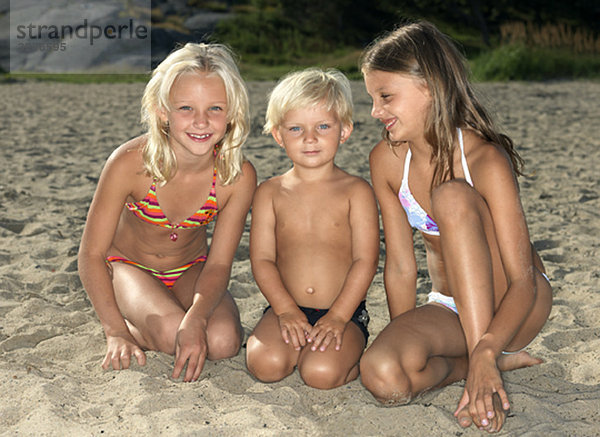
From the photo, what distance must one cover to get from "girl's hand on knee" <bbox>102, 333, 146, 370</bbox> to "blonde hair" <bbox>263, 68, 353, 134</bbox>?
97 centimetres

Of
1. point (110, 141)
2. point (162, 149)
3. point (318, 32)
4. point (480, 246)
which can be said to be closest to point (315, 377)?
point (480, 246)

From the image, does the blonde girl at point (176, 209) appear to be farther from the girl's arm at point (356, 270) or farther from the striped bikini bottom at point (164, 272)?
the girl's arm at point (356, 270)

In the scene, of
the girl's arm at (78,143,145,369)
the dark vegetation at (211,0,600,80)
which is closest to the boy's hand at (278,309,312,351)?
the girl's arm at (78,143,145,369)

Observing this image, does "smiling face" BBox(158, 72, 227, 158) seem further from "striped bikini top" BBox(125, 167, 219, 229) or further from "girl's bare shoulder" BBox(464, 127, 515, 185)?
"girl's bare shoulder" BBox(464, 127, 515, 185)

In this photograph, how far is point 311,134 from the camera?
2.57 metres

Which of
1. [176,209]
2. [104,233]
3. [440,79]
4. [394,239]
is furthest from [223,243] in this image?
[440,79]

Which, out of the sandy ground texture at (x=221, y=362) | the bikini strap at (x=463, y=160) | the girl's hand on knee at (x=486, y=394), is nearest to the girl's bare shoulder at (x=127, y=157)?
the sandy ground texture at (x=221, y=362)

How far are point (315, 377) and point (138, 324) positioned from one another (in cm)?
78

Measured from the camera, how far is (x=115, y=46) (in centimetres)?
2094

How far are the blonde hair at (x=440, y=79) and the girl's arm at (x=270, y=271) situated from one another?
65 cm

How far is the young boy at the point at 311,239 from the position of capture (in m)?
2.46

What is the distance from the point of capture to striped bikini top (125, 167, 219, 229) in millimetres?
2787

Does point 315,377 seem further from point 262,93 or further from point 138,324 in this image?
point 262,93

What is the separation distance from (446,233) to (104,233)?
1334mm
